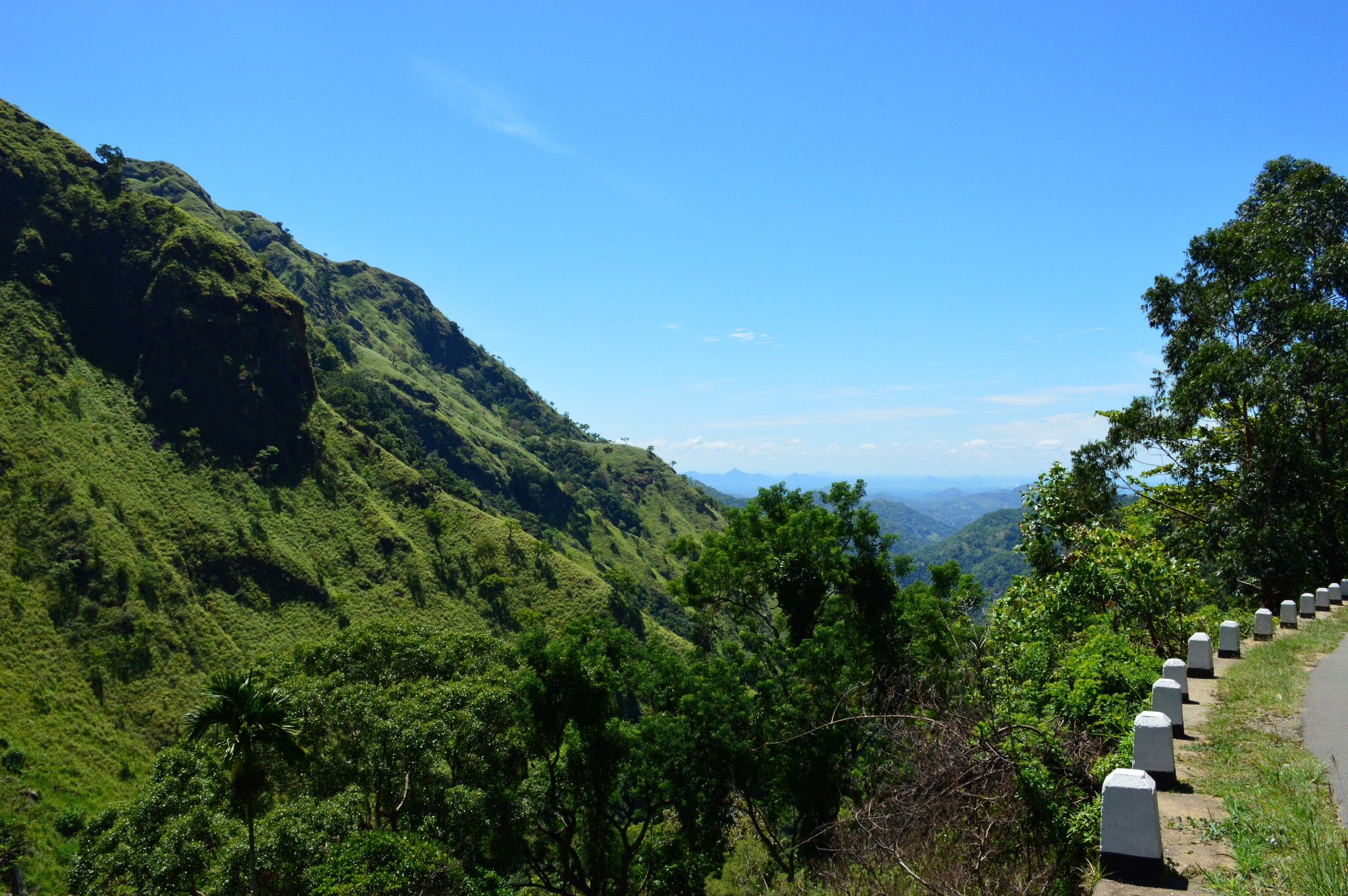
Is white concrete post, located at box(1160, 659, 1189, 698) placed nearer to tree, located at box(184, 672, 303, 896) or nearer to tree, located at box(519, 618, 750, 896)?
tree, located at box(519, 618, 750, 896)

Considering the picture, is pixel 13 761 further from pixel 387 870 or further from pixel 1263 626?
pixel 1263 626

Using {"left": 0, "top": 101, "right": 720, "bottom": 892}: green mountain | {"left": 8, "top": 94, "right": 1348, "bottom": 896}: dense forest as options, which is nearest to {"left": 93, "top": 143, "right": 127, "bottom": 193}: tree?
{"left": 0, "top": 101, "right": 720, "bottom": 892}: green mountain

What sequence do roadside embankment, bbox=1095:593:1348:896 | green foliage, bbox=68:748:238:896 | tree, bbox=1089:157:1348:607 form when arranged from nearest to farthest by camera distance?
roadside embankment, bbox=1095:593:1348:896
green foliage, bbox=68:748:238:896
tree, bbox=1089:157:1348:607

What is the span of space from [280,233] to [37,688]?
17910 cm

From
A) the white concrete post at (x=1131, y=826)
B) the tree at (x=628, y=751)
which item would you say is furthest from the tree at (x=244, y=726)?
the white concrete post at (x=1131, y=826)

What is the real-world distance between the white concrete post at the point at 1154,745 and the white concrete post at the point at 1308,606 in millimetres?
11567

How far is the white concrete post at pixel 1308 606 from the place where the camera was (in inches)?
523

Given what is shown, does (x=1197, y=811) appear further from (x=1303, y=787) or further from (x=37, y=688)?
(x=37, y=688)

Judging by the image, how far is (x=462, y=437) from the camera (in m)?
142

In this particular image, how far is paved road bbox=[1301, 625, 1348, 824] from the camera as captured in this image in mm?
5359

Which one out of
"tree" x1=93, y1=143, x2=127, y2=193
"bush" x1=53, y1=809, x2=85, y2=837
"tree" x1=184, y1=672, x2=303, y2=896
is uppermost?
"tree" x1=93, y1=143, x2=127, y2=193

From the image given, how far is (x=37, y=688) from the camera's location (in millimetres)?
47562

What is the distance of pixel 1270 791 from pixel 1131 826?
1.82 meters

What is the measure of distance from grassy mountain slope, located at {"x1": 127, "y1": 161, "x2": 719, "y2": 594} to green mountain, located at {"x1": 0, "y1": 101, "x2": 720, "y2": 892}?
415 centimetres
